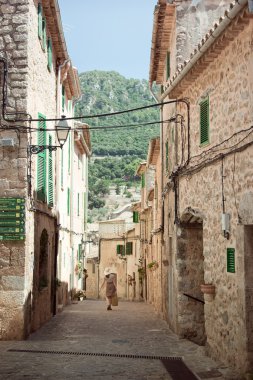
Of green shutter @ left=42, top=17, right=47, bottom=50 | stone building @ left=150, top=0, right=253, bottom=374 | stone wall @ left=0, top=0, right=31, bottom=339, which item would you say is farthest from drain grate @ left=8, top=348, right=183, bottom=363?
green shutter @ left=42, top=17, right=47, bottom=50

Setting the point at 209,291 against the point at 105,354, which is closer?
the point at 209,291

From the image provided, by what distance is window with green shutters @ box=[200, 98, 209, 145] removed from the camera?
37.1 feet

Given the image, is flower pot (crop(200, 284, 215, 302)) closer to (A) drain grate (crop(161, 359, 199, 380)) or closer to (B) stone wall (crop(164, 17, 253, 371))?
(B) stone wall (crop(164, 17, 253, 371))

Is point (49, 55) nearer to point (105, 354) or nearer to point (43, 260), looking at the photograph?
point (43, 260)

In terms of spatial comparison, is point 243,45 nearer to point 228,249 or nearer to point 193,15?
point 228,249

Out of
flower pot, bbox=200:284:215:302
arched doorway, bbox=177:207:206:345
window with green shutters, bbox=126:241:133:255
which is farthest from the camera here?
window with green shutters, bbox=126:241:133:255

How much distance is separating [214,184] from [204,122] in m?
1.65

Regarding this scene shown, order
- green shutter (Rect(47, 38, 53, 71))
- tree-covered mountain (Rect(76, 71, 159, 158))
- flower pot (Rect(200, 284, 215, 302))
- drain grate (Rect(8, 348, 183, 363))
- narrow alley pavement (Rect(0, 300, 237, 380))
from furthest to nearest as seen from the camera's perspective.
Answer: tree-covered mountain (Rect(76, 71, 159, 158)), green shutter (Rect(47, 38, 53, 71)), drain grate (Rect(8, 348, 183, 363)), flower pot (Rect(200, 284, 215, 302)), narrow alley pavement (Rect(0, 300, 237, 380))

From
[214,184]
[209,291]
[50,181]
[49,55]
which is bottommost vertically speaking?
[209,291]

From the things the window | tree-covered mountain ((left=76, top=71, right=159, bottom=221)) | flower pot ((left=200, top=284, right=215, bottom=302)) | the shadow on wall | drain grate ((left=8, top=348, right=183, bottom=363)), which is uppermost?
tree-covered mountain ((left=76, top=71, right=159, bottom=221))

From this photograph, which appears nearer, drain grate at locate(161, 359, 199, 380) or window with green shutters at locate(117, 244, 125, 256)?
drain grate at locate(161, 359, 199, 380)

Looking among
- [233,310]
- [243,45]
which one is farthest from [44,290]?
[243,45]

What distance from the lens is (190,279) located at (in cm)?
1391

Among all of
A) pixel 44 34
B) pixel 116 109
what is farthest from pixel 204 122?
pixel 116 109
